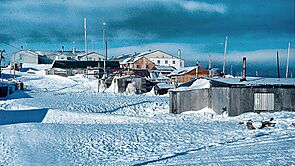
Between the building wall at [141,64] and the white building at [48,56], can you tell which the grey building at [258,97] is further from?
the white building at [48,56]

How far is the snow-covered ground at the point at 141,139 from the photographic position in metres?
12.4

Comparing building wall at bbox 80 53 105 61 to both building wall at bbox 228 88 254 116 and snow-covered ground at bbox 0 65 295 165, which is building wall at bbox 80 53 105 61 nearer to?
snow-covered ground at bbox 0 65 295 165

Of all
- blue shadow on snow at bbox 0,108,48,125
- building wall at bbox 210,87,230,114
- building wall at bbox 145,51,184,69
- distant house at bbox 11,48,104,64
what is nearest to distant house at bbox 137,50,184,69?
building wall at bbox 145,51,184,69

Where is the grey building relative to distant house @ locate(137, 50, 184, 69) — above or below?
below

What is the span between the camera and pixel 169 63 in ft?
305

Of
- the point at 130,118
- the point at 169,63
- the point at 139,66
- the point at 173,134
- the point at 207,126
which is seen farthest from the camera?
the point at 169,63

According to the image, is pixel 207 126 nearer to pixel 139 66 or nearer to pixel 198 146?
pixel 198 146

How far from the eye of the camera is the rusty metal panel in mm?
22094

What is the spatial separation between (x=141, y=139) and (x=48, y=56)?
318ft

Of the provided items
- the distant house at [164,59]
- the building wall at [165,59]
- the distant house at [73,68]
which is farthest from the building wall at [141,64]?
the building wall at [165,59]

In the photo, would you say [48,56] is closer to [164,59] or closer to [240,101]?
[164,59]

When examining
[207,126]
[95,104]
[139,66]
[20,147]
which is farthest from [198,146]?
[139,66]

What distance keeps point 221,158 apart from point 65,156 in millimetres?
5535

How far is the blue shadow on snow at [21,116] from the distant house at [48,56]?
212ft
